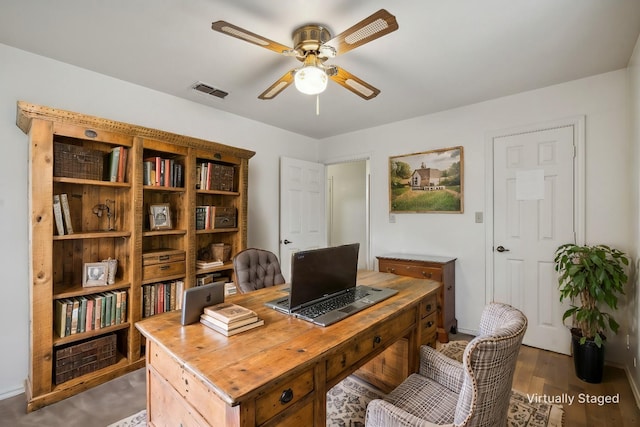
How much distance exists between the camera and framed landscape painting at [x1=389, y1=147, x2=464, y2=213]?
11.2 feet

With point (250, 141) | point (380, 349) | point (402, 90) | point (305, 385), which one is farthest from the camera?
point (250, 141)

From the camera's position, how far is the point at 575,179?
271cm

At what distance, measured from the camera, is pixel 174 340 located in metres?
1.22

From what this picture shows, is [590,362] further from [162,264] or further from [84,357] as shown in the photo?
[84,357]

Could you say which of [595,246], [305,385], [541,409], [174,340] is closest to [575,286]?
[595,246]

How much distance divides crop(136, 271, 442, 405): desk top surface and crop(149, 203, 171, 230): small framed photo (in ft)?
4.63

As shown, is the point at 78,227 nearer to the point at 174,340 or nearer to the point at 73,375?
the point at 73,375

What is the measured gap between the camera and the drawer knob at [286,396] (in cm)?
103

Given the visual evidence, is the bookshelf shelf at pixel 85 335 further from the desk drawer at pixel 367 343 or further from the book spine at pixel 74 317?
the desk drawer at pixel 367 343

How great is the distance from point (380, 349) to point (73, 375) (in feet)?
7.39

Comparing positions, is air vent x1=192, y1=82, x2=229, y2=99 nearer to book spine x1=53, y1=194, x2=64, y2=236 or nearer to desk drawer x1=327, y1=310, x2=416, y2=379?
book spine x1=53, y1=194, x2=64, y2=236

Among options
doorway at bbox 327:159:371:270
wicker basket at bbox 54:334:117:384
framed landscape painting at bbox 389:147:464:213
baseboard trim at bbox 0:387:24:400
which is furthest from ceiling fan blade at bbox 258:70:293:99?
doorway at bbox 327:159:371:270

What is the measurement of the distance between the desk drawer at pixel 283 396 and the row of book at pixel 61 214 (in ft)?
6.85

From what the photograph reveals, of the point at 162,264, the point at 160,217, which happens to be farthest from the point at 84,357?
the point at 160,217
